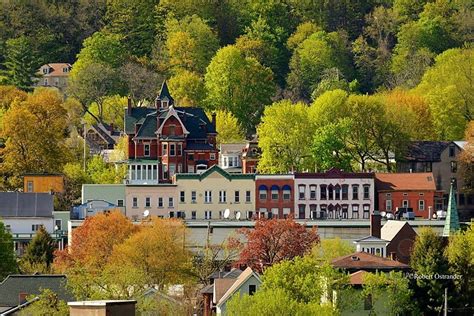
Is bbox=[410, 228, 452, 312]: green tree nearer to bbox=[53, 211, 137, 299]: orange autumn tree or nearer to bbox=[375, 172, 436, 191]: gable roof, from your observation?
bbox=[53, 211, 137, 299]: orange autumn tree

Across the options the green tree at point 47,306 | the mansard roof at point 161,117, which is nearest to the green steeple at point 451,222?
the mansard roof at point 161,117

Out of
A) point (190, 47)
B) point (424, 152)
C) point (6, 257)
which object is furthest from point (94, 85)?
point (6, 257)

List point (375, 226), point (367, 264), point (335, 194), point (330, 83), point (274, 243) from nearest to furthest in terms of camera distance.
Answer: point (367, 264), point (274, 243), point (375, 226), point (335, 194), point (330, 83)

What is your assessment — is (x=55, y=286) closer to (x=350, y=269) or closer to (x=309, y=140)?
(x=350, y=269)

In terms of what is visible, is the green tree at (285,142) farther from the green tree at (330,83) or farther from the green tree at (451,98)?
the green tree at (330,83)

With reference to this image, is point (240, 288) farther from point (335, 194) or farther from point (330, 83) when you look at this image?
point (330, 83)

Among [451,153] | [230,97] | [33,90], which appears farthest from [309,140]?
[33,90]
